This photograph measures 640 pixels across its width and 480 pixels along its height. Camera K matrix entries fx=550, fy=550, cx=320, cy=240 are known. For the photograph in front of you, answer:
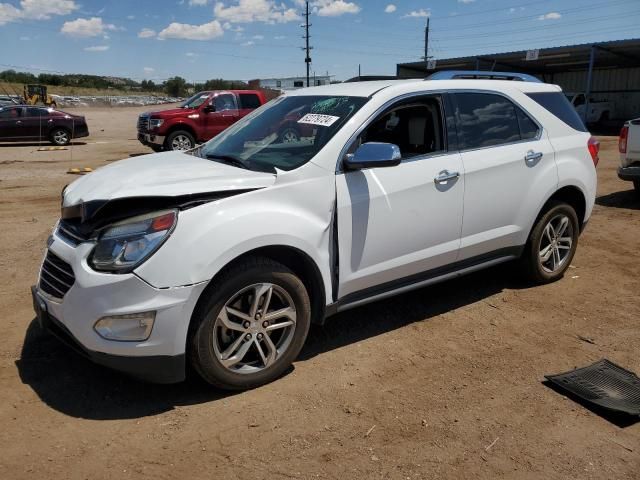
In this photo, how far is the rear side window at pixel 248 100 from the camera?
16969mm

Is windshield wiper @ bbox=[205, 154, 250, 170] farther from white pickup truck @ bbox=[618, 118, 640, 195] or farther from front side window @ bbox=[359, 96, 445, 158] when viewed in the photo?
white pickup truck @ bbox=[618, 118, 640, 195]

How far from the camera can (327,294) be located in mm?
3547

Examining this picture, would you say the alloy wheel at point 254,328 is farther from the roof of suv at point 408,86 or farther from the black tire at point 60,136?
the black tire at point 60,136

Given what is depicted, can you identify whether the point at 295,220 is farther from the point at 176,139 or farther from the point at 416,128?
the point at 176,139

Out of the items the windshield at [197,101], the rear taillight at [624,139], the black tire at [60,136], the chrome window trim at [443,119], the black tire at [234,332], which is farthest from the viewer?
the black tire at [60,136]

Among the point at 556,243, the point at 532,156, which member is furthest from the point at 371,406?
the point at 556,243

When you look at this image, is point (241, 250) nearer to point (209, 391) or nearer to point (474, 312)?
point (209, 391)

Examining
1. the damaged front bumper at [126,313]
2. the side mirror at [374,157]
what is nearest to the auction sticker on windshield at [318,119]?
the side mirror at [374,157]

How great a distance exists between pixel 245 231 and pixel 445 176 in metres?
1.68

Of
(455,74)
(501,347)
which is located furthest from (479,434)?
(455,74)

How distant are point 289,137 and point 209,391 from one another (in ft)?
5.93

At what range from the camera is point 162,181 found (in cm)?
324

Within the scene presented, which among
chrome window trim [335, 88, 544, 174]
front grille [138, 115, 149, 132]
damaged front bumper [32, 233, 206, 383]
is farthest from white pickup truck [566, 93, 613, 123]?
damaged front bumper [32, 233, 206, 383]

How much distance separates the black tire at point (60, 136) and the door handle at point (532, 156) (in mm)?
19956
